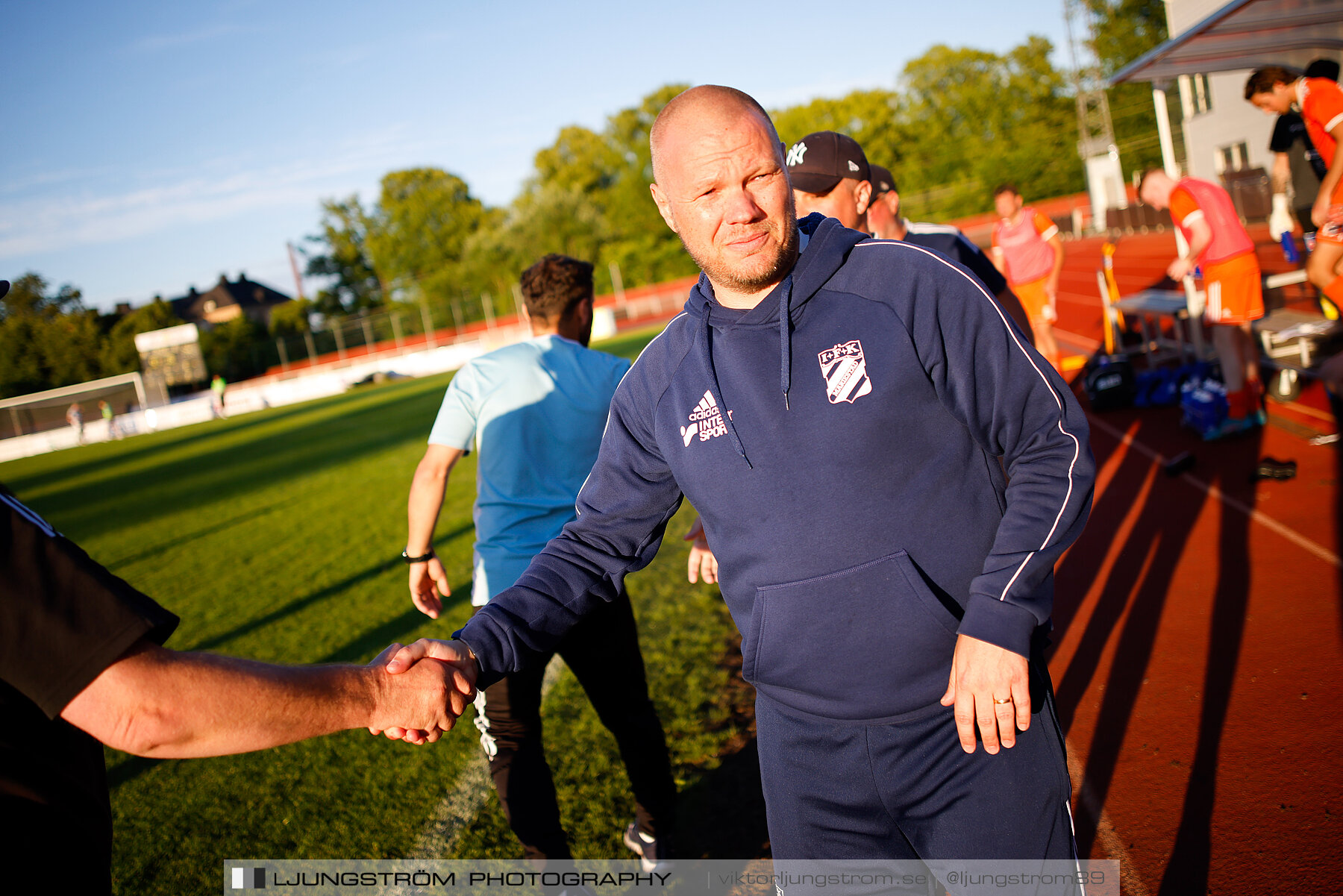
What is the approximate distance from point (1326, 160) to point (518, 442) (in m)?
6.14

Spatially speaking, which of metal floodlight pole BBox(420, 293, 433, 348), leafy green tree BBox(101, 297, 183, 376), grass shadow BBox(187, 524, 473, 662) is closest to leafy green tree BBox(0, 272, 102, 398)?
leafy green tree BBox(101, 297, 183, 376)

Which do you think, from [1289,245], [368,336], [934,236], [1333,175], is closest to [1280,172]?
[1289,245]

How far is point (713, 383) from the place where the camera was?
72.9 inches

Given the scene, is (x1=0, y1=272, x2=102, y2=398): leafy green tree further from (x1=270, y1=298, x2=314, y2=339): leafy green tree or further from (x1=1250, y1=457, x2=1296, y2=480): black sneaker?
(x1=1250, y1=457, x2=1296, y2=480): black sneaker

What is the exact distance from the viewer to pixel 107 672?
1222mm

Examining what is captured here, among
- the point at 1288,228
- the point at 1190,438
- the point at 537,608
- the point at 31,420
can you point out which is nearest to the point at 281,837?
the point at 537,608

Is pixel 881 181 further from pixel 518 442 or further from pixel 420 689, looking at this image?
pixel 420 689

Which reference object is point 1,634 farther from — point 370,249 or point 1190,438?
point 370,249

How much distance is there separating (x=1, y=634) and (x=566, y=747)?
3612 mm

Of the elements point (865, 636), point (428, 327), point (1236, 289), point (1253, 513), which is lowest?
point (1253, 513)

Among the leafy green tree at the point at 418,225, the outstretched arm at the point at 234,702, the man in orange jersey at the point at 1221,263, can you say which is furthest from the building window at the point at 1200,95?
the leafy green tree at the point at 418,225

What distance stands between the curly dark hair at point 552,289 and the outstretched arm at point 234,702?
1879mm

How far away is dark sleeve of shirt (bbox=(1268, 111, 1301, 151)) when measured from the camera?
6277 millimetres

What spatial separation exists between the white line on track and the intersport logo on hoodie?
176 inches
